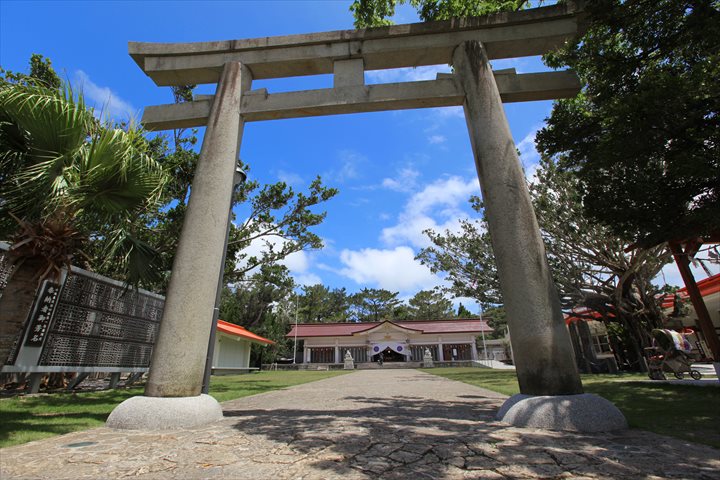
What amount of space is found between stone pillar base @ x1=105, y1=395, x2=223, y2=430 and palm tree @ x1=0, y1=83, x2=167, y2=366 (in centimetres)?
154

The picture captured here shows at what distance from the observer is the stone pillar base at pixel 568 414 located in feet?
11.2

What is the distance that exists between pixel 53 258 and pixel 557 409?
592cm

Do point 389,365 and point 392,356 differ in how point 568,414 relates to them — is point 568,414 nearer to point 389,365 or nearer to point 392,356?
point 389,365

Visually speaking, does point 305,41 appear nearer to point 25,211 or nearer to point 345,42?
point 345,42

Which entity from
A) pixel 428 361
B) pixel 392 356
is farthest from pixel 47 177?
pixel 392 356

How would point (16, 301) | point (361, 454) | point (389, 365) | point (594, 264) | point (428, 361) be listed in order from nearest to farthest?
point (361, 454) → point (16, 301) → point (594, 264) → point (428, 361) → point (389, 365)

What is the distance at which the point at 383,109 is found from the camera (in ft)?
18.2

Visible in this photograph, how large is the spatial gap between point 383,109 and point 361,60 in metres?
0.90

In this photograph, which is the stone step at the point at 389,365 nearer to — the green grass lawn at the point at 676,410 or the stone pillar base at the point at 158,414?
the green grass lawn at the point at 676,410

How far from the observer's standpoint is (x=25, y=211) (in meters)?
4.27

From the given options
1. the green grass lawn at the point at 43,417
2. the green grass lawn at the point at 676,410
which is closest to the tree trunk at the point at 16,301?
the green grass lawn at the point at 43,417

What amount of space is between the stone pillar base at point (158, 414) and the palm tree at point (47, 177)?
1.54 meters

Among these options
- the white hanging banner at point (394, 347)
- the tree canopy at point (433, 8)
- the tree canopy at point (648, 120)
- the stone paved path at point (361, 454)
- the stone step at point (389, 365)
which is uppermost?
the tree canopy at point (433, 8)

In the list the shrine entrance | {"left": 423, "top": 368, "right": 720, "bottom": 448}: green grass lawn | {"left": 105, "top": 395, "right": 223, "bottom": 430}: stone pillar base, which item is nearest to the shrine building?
the shrine entrance
